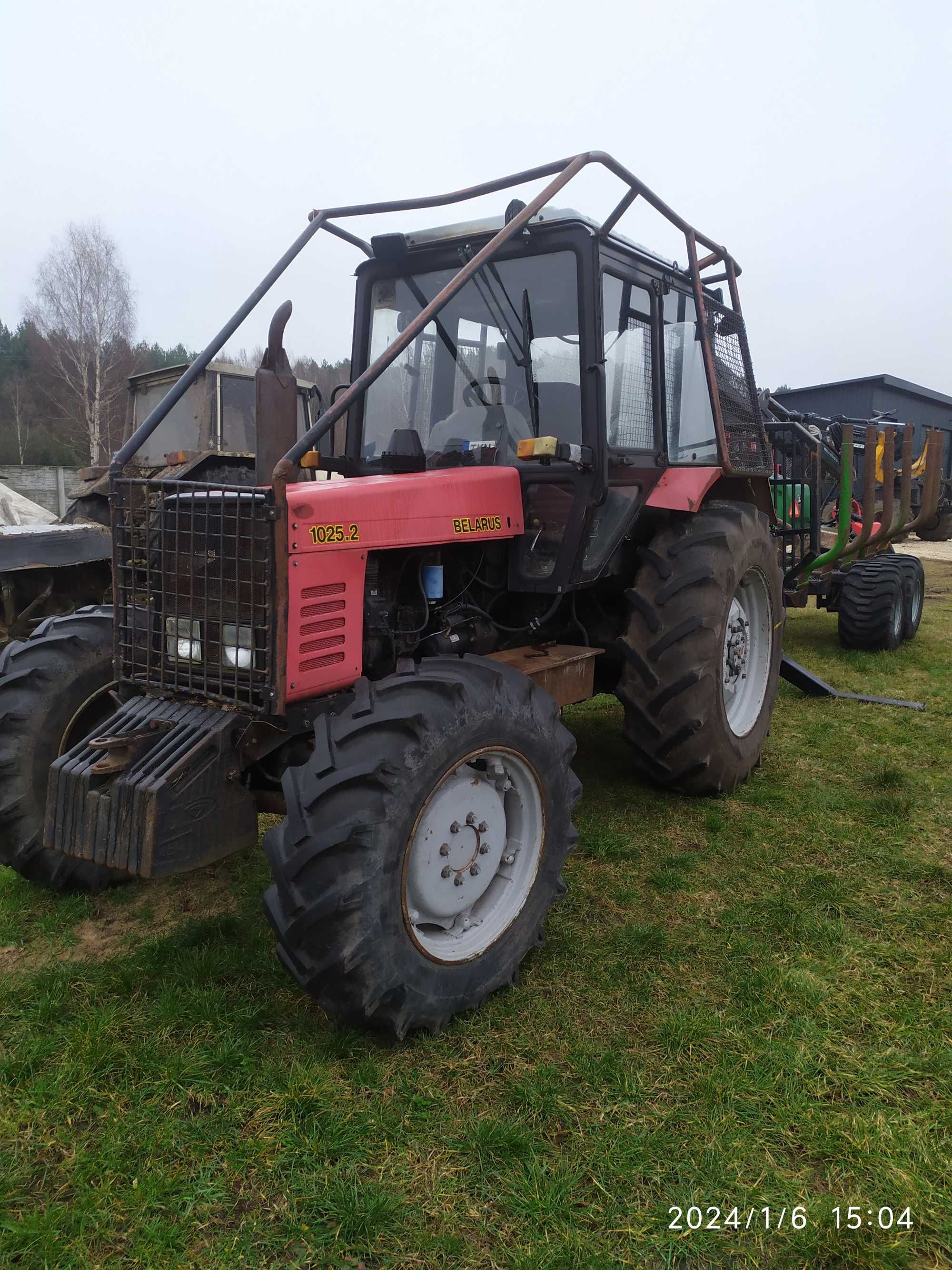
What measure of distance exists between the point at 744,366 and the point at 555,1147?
4.25 meters

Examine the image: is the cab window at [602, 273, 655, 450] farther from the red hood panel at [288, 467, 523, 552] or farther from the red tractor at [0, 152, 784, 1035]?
the red hood panel at [288, 467, 523, 552]

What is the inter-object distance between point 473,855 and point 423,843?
0.79 feet

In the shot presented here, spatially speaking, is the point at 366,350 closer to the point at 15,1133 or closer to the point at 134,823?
the point at 134,823

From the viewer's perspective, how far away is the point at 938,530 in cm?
945

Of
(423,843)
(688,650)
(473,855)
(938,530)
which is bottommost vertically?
(473,855)

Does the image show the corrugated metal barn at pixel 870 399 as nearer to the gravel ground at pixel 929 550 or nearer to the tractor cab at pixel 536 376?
the gravel ground at pixel 929 550

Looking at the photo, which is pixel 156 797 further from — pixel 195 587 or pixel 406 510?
pixel 406 510

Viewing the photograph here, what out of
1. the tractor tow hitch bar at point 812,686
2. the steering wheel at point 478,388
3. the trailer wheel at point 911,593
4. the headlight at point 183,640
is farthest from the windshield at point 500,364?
the trailer wheel at point 911,593

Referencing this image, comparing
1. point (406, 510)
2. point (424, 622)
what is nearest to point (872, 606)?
point (424, 622)

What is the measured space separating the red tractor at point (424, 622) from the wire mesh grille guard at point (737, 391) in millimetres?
92

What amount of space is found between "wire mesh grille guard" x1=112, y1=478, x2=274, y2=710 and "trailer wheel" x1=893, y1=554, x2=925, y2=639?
6.87 meters

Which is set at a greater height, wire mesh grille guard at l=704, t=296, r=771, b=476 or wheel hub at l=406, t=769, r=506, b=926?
wire mesh grille guard at l=704, t=296, r=771, b=476

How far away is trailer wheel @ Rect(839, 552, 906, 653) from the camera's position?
756 centimetres
